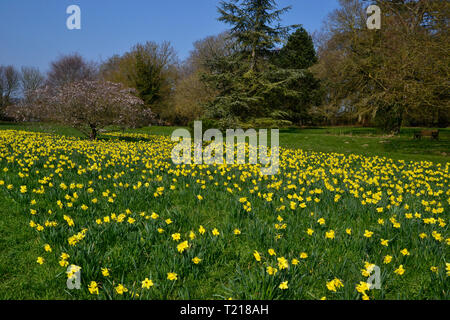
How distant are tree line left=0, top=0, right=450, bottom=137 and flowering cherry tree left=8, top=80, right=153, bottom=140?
2.0 inches

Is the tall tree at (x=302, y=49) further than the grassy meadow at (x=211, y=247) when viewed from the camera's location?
Yes

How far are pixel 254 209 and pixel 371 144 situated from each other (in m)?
13.3

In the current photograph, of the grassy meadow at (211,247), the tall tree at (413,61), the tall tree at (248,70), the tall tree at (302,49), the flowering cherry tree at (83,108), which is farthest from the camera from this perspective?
the tall tree at (302,49)

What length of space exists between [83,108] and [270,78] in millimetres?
14188

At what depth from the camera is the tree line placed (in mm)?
11211

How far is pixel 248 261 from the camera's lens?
2457 millimetres

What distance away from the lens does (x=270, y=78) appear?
67.2 ft

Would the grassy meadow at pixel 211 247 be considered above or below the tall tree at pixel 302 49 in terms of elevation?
below

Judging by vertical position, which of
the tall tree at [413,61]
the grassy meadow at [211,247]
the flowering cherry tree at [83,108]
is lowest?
the grassy meadow at [211,247]

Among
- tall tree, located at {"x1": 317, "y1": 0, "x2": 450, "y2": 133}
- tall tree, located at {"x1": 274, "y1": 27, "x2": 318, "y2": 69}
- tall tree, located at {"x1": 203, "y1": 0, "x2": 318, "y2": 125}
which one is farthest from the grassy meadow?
tall tree, located at {"x1": 274, "y1": 27, "x2": 318, "y2": 69}

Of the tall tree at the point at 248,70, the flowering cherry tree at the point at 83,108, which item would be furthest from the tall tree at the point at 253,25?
the flowering cherry tree at the point at 83,108

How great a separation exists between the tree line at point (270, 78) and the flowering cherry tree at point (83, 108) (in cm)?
5

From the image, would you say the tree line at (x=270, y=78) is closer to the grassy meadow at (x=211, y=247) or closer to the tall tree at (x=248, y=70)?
the tall tree at (x=248, y=70)

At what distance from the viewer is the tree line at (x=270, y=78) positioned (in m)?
11.2
